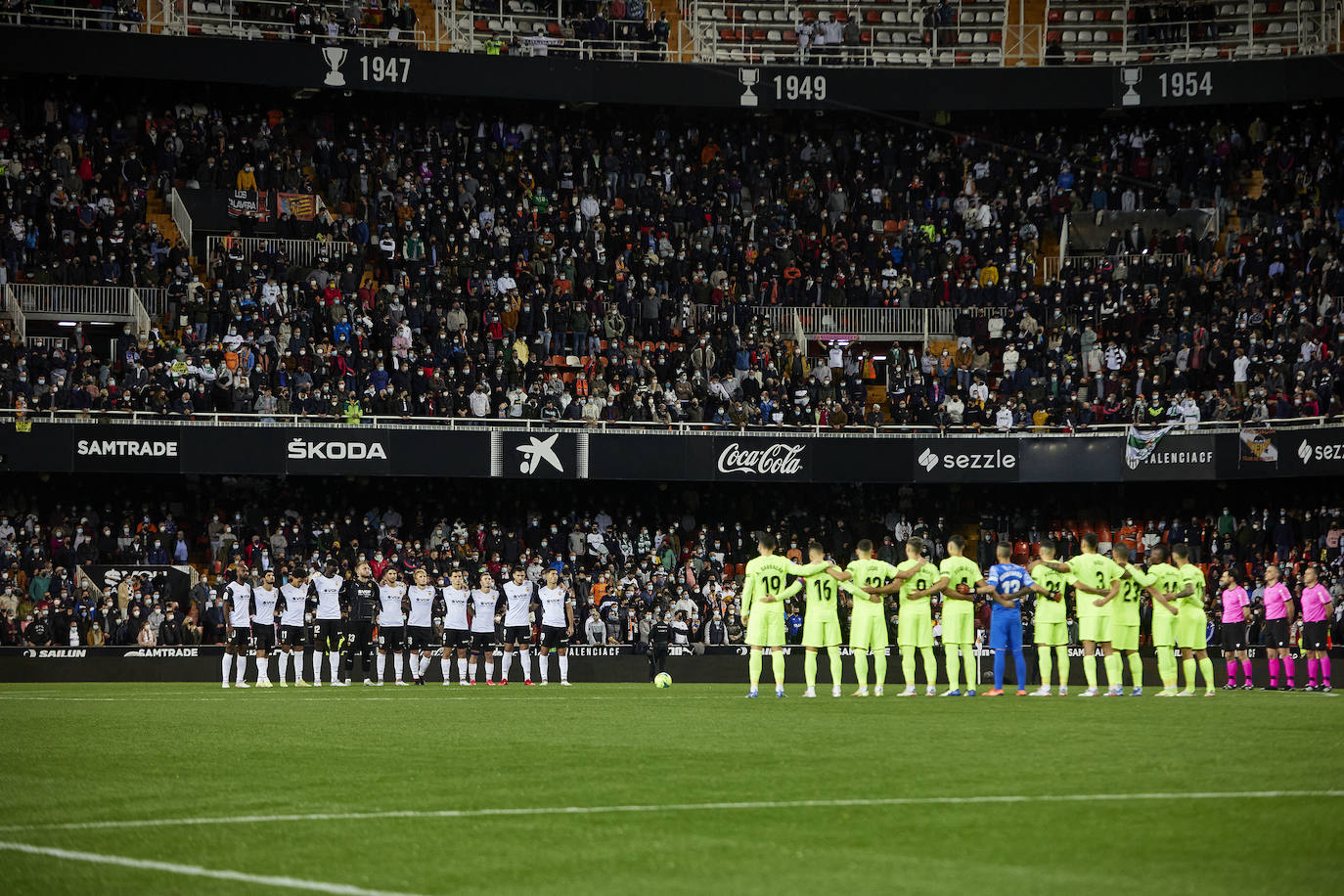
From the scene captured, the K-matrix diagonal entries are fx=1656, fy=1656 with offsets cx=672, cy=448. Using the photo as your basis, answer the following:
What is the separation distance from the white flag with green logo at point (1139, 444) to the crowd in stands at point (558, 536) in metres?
1.97

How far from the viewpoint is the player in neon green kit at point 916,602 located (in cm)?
2186

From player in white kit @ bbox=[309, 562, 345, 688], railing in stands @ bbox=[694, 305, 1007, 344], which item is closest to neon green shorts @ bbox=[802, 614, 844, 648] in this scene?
player in white kit @ bbox=[309, 562, 345, 688]

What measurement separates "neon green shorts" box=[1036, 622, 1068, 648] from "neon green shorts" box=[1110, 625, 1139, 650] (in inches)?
27.2

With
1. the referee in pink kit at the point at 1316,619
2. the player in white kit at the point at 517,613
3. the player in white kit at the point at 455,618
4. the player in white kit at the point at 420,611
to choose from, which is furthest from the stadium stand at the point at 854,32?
the referee in pink kit at the point at 1316,619

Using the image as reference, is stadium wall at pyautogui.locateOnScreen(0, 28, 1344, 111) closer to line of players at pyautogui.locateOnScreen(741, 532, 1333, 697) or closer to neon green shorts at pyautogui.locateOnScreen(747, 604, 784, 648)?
line of players at pyautogui.locateOnScreen(741, 532, 1333, 697)

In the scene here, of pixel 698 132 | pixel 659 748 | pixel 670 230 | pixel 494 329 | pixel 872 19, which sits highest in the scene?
pixel 872 19

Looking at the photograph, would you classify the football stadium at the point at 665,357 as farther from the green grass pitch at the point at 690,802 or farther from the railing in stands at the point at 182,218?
the green grass pitch at the point at 690,802

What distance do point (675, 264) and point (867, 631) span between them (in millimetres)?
22886

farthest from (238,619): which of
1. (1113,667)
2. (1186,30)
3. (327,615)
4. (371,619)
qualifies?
(1186,30)

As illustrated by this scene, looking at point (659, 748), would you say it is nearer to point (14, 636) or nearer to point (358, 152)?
point (14, 636)

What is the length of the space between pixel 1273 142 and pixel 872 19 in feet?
39.3

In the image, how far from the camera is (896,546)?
40.1 meters

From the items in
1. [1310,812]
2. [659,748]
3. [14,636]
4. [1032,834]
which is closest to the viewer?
[1032,834]

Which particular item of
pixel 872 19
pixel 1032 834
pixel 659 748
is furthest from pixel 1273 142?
pixel 1032 834
